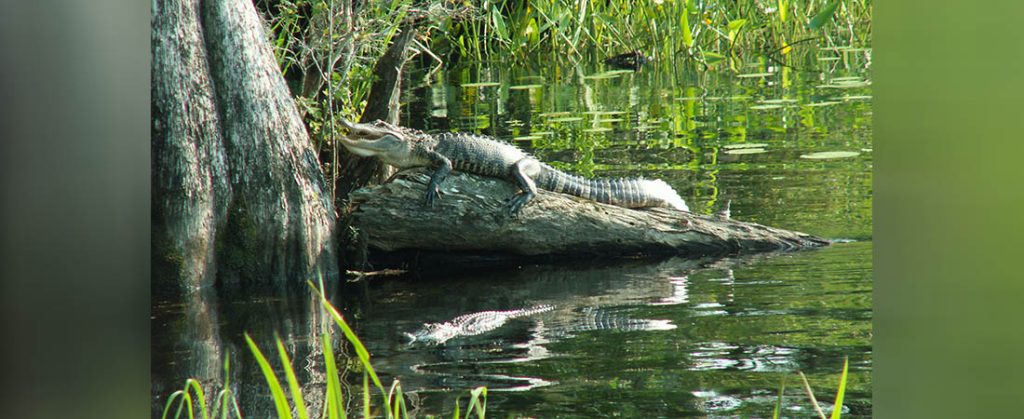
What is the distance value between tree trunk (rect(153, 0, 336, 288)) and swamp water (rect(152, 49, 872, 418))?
0.43 feet

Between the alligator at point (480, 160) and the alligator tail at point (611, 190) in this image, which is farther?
the alligator tail at point (611, 190)

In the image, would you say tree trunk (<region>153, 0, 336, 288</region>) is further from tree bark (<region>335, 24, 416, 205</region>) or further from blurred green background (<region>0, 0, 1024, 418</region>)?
blurred green background (<region>0, 0, 1024, 418</region>)

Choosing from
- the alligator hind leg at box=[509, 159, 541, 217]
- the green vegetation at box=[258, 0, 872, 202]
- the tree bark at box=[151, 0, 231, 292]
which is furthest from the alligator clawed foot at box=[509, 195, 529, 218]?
the green vegetation at box=[258, 0, 872, 202]

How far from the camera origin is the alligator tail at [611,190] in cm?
404

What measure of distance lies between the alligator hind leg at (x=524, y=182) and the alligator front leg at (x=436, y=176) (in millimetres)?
250

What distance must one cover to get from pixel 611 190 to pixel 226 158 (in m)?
1.50

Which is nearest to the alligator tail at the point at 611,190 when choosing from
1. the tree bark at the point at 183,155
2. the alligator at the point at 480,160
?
the alligator at the point at 480,160

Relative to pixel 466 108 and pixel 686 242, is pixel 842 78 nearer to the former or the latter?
pixel 466 108

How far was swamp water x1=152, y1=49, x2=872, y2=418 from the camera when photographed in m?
2.32

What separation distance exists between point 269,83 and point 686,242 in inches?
59.6

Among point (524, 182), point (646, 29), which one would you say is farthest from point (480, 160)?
point (646, 29)
